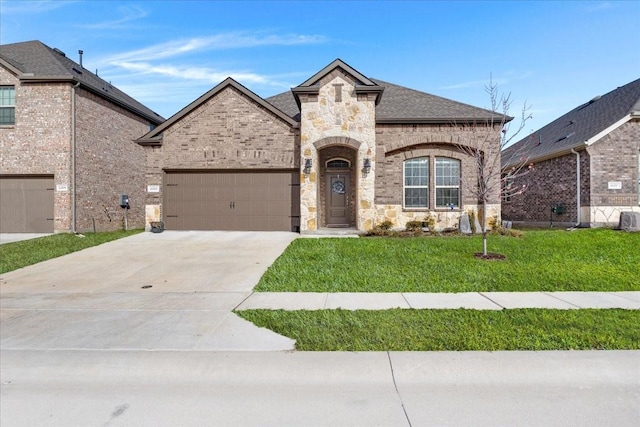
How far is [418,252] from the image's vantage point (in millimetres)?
9758

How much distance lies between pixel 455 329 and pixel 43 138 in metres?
17.6

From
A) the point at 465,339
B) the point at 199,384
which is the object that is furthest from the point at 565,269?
the point at 199,384

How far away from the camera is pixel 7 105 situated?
14.8 metres

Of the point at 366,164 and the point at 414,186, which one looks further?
the point at 414,186

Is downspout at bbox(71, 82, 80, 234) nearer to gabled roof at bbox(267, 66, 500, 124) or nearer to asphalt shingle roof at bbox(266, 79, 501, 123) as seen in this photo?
asphalt shingle roof at bbox(266, 79, 501, 123)

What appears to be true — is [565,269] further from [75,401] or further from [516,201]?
[516,201]

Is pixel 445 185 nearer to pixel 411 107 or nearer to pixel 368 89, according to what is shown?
pixel 411 107

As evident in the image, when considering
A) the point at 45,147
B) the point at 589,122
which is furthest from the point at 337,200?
the point at 589,122

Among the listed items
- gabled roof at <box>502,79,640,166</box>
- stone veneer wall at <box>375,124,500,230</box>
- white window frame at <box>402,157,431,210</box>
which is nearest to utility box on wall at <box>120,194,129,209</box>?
stone veneer wall at <box>375,124,500,230</box>

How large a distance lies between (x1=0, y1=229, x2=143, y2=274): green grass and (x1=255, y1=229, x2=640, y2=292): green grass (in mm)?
6981

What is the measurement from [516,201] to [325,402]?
20403mm

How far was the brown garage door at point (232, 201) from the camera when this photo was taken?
1470 centimetres

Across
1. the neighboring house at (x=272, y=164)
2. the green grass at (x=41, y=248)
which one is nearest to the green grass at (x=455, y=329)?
the green grass at (x=41, y=248)

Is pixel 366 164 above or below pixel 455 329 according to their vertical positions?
above
